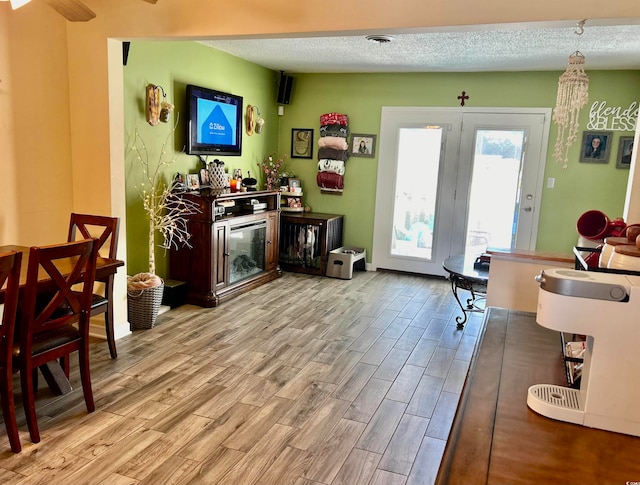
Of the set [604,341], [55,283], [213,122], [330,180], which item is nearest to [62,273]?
[55,283]

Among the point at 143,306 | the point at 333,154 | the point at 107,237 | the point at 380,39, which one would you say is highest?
the point at 380,39

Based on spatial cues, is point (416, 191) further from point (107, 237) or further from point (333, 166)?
point (107, 237)

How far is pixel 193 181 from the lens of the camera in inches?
185

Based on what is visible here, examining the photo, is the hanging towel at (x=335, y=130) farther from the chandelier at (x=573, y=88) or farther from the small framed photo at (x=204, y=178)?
the chandelier at (x=573, y=88)

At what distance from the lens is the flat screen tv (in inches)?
182

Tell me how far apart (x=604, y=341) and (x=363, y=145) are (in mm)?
5261

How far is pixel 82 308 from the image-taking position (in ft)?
8.33

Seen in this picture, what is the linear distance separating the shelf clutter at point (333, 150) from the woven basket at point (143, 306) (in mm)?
2961

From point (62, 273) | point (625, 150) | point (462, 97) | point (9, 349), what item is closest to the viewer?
point (9, 349)

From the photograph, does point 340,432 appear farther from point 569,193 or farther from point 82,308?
point 569,193

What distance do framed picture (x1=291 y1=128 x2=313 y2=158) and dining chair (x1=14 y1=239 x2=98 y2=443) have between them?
410 centimetres

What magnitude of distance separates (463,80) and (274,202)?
2.54 metres

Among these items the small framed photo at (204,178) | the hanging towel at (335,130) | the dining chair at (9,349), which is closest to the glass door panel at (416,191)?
the hanging towel at (335,130)

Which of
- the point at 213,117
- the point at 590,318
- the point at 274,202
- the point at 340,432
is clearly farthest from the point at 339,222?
the point at 590,318
